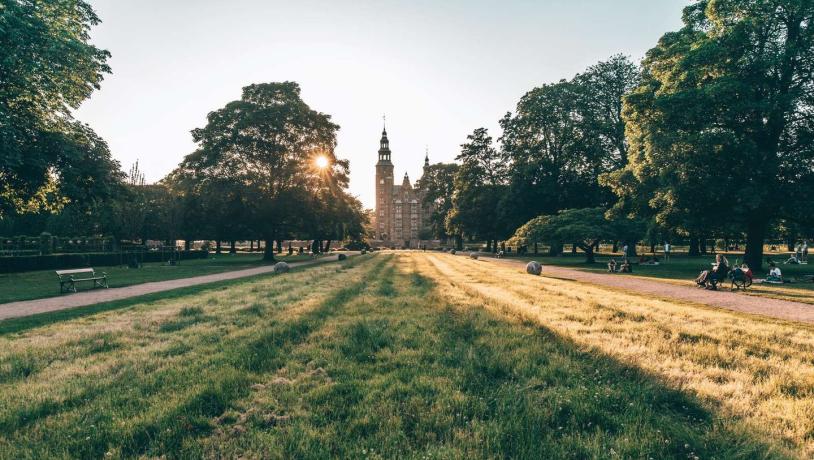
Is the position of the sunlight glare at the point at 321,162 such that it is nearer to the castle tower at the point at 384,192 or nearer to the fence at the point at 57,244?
the fence at the point at 57,244

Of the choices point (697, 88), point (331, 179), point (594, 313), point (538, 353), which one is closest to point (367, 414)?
point (538, 353)

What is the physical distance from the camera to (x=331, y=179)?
122 feet

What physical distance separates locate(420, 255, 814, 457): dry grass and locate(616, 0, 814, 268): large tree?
13982mm

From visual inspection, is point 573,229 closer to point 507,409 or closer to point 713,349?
point 713,349

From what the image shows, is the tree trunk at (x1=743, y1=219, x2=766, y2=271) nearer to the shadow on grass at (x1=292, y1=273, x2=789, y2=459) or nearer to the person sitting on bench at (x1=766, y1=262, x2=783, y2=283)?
the person sitting on bench at (x1=766, y1=262, x2=783, y2=283)

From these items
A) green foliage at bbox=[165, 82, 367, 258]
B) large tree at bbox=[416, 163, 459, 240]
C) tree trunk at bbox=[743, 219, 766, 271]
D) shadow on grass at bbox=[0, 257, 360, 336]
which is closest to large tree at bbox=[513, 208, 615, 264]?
tree trunk at bbox=[743, 219, 766, 271]

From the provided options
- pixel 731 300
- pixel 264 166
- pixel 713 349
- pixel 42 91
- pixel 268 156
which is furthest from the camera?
pixel 264 166

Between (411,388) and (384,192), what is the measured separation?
13433 cm

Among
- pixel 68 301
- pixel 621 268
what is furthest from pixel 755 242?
pixel 68 301

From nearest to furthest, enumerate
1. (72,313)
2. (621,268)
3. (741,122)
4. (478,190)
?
(72,313) < (741,122) < (621,268) < (478,190)

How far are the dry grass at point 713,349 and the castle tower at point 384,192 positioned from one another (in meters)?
127

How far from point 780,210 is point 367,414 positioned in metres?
28.3

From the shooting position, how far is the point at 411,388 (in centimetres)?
431

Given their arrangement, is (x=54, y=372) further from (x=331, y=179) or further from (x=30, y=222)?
(x=30, y=222)
